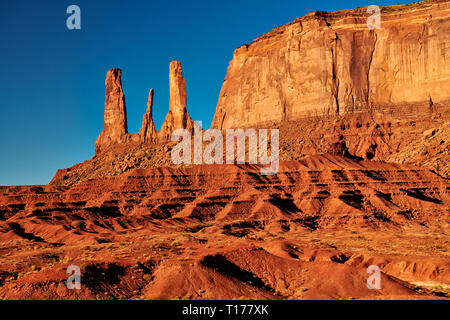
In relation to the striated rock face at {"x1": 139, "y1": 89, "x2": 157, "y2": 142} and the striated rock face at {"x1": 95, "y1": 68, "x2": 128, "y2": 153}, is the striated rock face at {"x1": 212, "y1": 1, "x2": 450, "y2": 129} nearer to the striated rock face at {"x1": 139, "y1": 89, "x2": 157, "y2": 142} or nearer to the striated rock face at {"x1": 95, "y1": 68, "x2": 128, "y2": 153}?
the striated rock face at {"x1": 139, "y1": 89, "x2": 157, "y2": 142}

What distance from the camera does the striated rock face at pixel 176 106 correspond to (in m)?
130

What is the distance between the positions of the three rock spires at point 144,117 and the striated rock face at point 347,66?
14510mm

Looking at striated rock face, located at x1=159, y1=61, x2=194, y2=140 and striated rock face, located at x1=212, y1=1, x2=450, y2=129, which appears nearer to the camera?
striated rock face, located at x1=212, y1=1, x2=450, y2=129

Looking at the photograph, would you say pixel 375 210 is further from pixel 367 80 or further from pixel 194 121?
pixel 194 121

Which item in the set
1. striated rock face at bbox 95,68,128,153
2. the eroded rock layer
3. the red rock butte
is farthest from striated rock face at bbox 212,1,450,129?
striated rock face at bbox 95,68,128,153

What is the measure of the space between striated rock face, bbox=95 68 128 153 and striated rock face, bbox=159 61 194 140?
691 inches

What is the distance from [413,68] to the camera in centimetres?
10344

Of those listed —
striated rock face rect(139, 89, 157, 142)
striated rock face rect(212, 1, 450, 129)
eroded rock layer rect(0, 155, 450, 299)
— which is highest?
striated rock face rect(212, 1, 450, 129)

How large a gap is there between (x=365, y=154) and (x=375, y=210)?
28.4 metres

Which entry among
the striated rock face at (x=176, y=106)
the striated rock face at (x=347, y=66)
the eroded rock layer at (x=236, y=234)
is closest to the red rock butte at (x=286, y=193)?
the eroded rock layer at (x=236, y=234)

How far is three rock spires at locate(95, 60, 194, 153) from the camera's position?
431 ft

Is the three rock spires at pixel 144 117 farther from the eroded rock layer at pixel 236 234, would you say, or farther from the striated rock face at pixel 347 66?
the eroded rock layer at pixel 236 234
